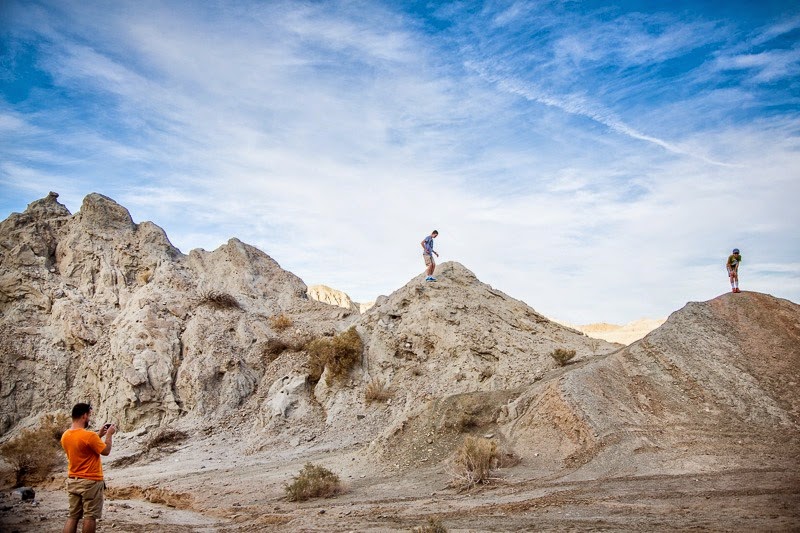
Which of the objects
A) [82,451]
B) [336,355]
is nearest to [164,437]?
[336,355]

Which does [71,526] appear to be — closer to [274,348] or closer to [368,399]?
[368,399]

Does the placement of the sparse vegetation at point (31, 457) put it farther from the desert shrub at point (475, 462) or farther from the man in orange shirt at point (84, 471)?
the desert shrub at point (475, 462)

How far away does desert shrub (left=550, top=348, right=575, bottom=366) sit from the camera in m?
16.8

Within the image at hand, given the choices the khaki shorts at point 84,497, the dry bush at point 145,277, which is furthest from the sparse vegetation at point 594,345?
the dry bush at point 145,277

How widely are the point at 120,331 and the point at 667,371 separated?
19015 mm

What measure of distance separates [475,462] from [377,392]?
7.34 meters

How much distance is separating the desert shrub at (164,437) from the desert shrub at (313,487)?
26.2 ft

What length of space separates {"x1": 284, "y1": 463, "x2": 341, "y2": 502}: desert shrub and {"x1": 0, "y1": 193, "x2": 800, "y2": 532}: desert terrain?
0.29 meters

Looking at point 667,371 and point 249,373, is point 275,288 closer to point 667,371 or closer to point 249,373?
point 249,373

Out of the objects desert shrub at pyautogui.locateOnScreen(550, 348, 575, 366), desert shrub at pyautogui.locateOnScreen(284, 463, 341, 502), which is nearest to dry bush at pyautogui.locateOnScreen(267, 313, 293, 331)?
desert shrub at pyautogui.locateOnScreen(550, 348, 575, 366)

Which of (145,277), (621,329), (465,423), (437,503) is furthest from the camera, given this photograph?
(621,329)

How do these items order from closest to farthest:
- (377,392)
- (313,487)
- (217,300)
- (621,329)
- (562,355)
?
(313,487), (562,355), (377,392), (217,300), (621,329)

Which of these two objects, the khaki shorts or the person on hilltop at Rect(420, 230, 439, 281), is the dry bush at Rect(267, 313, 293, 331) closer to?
the person on hilltop at Rect(420, 230, 439, 281)

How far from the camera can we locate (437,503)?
9.94 m
